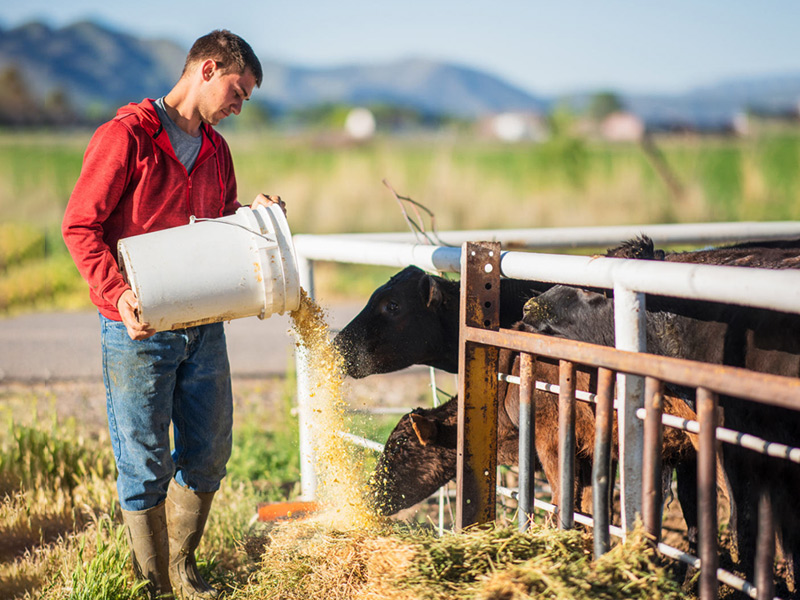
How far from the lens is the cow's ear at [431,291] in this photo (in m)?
3.72

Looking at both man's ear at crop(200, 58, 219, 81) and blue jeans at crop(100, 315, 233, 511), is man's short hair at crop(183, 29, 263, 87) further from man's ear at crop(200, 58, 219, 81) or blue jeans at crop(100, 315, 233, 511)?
blue jeans at crop(100, 315, 233, 511)

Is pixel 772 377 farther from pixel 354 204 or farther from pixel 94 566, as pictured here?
pixel 354 204

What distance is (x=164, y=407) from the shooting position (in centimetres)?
294

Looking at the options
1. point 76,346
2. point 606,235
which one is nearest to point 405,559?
point 606,235

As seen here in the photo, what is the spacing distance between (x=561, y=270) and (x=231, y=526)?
7.43 ft

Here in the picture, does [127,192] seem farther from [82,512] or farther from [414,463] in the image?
[82,512]

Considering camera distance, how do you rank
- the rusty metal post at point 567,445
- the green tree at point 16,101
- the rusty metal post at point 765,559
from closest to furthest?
the rusty metal post at point 765,559
the rusty metal post at point 567,445
the green tree at point 16,101

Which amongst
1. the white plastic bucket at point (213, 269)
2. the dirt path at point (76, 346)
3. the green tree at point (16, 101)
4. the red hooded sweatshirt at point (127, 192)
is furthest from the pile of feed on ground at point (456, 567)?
the green tree at point (16, 101)

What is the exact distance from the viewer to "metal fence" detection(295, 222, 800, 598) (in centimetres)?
181

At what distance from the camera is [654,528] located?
2.12 metres

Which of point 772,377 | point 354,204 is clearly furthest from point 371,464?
point 354,204

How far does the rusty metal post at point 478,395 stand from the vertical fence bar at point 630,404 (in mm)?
472

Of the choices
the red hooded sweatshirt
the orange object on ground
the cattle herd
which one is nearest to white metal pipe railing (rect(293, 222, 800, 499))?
the orange object on ground

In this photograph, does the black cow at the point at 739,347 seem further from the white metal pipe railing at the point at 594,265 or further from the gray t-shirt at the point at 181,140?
the gray t-shirt at the point at 181,140
